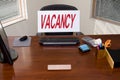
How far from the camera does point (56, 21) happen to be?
5.05ft

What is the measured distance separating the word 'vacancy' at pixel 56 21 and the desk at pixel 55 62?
0.59 ft

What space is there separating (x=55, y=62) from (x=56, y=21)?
0.37 metres

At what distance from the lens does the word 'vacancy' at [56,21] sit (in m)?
1.54

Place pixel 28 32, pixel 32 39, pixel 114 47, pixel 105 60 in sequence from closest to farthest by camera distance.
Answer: pixel 105 60, pixel 114 47, pixel 32 39, pixel 28 32

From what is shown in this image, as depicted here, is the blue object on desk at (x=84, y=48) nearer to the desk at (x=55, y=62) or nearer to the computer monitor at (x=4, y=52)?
the desk at (x=55, y=62)

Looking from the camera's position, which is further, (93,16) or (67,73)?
(93,16)

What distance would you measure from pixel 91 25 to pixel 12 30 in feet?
4.03

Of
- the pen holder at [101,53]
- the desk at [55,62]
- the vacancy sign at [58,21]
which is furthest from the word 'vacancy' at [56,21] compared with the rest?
the pen holder at [101,53]

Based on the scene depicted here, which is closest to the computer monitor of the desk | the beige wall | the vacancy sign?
the desk

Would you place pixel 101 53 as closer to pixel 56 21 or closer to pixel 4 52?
pixel 56 21

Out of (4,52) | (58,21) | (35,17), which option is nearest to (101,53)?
(58,21)

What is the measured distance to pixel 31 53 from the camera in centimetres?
145

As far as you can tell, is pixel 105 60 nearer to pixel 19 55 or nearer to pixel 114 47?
pixel 114 47

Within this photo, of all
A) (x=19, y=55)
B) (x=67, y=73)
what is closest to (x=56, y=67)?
(x=67, y=73)
